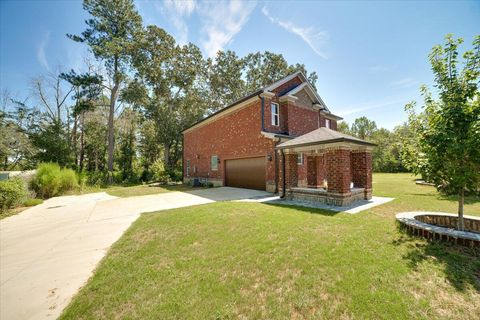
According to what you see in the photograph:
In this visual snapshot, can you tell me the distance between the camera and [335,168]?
774 centimetres

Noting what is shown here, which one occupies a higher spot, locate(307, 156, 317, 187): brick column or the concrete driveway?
locate(307, 156, 317, 187): brick column

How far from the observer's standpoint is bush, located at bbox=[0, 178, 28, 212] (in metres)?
9.55

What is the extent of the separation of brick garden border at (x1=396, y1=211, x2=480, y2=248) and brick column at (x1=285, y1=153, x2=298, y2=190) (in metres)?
4.80

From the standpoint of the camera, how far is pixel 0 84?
21.0m

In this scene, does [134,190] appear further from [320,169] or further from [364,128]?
[364,128]

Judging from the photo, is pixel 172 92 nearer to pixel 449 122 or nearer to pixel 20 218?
pixel 20 218

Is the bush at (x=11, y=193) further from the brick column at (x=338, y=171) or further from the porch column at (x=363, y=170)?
the porch column at (x=363, y=170)

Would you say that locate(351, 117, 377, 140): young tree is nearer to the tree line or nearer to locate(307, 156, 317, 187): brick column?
the tree line

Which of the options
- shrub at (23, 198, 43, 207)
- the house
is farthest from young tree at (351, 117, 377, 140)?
shrub at (23, 198, 43, 207)

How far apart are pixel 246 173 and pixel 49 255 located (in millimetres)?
10781

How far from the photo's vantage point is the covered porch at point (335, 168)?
765cm

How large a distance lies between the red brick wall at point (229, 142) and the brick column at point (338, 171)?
4.17 m

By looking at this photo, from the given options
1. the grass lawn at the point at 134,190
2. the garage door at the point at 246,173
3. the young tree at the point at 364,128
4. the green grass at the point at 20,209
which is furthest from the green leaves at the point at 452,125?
the young tree at the point at 364,128

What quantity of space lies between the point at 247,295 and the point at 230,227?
101 inches
